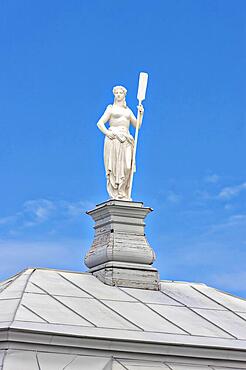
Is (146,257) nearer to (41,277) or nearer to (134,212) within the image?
(134,212)

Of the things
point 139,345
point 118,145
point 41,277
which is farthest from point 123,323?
point 118,145

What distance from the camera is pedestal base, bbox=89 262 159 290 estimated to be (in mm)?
31016

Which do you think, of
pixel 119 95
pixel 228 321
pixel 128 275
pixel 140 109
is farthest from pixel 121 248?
pixel 119 95

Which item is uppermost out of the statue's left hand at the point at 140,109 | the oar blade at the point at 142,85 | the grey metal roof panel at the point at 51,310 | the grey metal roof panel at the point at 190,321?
the oar blade at the point at 142,85

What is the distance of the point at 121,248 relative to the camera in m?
31.6

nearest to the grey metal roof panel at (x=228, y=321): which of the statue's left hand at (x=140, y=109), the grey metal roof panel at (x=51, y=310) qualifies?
the grey metal roof panel at (x=51, y=310)

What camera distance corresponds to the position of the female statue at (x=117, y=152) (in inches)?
1272

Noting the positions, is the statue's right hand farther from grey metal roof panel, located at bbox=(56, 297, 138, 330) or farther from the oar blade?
grey metal roof panel, located at bbox=(56, 297, 138, 330)

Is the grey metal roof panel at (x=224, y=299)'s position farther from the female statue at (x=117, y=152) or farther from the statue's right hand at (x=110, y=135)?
the statue's right hand at (x=110, y=135)

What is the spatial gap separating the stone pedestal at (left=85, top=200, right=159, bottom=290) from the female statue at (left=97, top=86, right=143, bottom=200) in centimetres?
51

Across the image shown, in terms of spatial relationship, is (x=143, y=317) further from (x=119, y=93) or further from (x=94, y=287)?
(x=119, y=93)

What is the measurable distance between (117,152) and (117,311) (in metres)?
5.35

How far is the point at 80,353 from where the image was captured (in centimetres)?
2675

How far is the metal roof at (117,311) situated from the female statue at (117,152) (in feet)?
8.52
